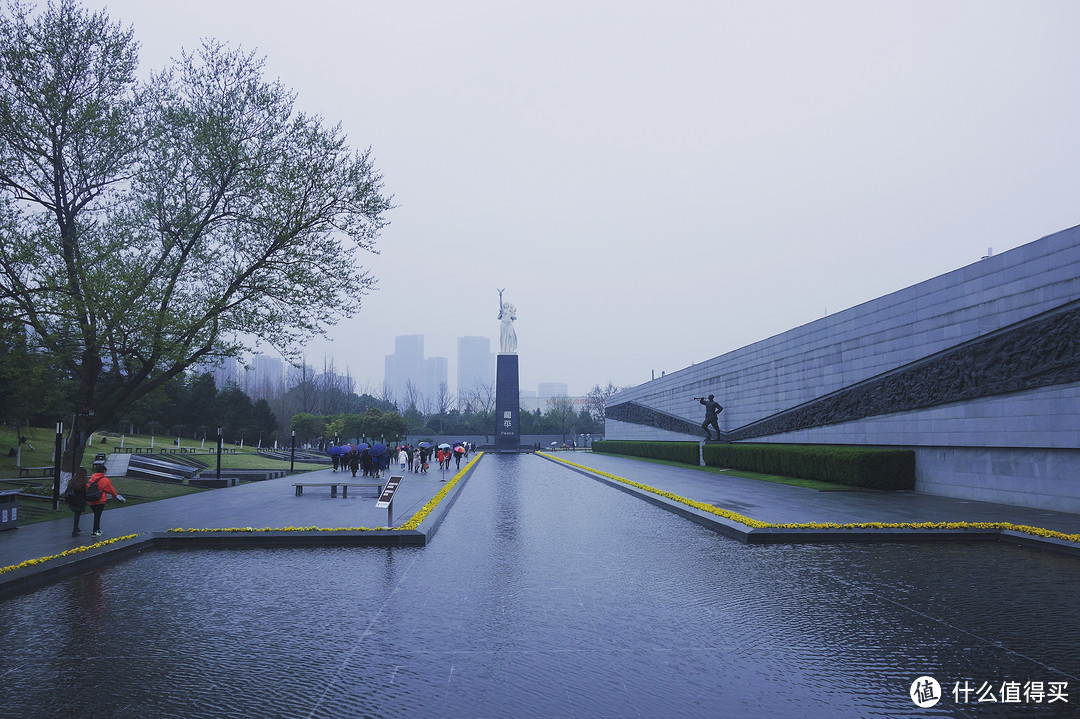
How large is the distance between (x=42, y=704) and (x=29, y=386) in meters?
16.7

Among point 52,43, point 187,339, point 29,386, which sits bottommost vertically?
point 29,386

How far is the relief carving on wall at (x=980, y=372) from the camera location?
13.9 metres

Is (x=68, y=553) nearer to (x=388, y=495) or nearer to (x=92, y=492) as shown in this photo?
(x=92, y=492)

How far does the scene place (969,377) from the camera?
16.7 meters

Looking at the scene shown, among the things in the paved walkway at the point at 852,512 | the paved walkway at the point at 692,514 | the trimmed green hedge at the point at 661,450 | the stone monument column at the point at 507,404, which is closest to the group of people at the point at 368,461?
the paved walkway at the point at 692,514

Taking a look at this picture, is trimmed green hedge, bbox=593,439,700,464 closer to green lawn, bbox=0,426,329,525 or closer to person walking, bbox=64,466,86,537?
green lawn, bbox=0,426,329,525

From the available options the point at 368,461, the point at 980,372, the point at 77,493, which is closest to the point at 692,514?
the point at 980,372

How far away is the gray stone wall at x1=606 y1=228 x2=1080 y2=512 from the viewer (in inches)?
550

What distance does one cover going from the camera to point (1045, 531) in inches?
412

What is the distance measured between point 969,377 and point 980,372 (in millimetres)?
357

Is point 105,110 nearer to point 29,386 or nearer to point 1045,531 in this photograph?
point 29,386

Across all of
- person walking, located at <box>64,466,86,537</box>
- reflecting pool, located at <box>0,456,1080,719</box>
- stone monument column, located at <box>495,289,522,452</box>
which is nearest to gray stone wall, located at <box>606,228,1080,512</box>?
reflecting pool, located at <box>0,456,1080,719</box>

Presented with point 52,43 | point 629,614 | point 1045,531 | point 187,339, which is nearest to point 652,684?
point 629,614

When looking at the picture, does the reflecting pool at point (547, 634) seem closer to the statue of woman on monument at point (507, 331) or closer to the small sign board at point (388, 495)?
the small sign board at point (388, 495)
